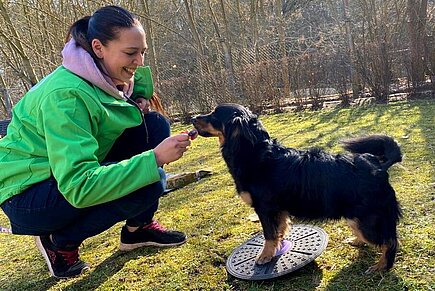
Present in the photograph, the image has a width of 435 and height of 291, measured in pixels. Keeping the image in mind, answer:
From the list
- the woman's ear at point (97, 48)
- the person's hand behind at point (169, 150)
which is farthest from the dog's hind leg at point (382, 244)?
the woman's ear at point (97, 48)

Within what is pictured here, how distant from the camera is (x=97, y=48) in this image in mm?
2148

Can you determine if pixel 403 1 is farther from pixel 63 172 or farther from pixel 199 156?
pixel 63 172

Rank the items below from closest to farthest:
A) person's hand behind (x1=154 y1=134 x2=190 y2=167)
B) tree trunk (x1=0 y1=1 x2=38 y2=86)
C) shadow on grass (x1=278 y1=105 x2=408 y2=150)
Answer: person's hand behind (x1=154 y1=134 x2=190 y2=167), shadow on grass (x1=278 y1=105 x2=408 y2=150), tree trunk (x1=0 y1=1 x2=38 y2=86)

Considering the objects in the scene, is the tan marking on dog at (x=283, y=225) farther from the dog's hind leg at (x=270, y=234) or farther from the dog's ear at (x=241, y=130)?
the dog's ear at (x=241, y=130)

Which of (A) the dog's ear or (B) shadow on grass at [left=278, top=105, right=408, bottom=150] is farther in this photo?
(B) shadow on grass at [left=278, top=105, right=408, bottom=150]

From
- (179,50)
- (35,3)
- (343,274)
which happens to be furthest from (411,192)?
(179,50)

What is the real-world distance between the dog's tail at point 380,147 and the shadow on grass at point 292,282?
756mm

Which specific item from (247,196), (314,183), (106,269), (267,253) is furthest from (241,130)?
(106,269)

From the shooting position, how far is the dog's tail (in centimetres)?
231

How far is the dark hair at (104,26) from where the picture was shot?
2066mm

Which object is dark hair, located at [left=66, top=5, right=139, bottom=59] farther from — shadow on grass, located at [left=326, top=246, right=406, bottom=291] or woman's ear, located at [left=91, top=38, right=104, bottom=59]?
shadow on grass, located at [left=326, top=246, right=406, bottom=291]

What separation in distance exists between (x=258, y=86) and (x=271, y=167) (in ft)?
26.4

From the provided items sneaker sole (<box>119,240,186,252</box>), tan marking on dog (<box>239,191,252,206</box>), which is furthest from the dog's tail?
sneaker sole (<box>119,240,186,252</box>)

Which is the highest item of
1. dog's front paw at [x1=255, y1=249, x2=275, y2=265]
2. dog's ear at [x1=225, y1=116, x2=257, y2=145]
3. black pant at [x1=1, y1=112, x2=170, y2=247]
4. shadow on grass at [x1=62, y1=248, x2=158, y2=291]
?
dog's ear at [x1=225, y1=116, x2=257, y2=145]
